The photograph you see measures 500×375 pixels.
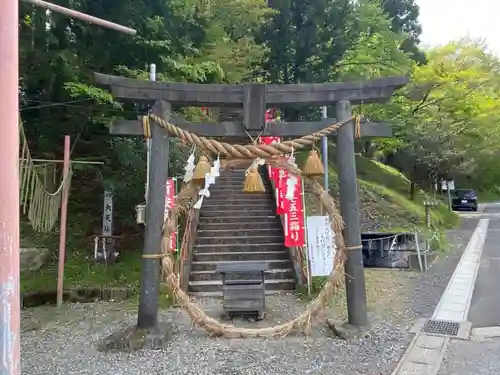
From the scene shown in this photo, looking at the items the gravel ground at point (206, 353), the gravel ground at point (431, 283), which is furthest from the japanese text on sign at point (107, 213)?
the gravel ground at point (431, 283)

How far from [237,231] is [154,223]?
15.3 feet

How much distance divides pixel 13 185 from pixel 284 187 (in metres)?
6.85

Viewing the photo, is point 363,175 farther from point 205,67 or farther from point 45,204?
point 45,204

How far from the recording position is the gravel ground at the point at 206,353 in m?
4.78

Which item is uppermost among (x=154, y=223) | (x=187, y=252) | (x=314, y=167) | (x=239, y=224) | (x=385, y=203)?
(x=314, y=167)

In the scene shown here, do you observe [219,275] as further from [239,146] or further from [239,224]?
[239,146]

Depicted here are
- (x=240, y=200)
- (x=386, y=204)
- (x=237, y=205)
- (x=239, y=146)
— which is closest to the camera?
(x=239, y=146)

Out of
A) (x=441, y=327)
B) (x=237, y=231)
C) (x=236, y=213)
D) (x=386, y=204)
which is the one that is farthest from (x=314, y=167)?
→ (x=386, y=204)

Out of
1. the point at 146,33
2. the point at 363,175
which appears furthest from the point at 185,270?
the point at 363,175

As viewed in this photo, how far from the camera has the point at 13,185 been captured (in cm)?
242

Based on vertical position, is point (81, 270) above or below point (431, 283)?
above

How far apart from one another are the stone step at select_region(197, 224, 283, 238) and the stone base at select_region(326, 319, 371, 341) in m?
4.42

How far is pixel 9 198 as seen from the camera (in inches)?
94.4

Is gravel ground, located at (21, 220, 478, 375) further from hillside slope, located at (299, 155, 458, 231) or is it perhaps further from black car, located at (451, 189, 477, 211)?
black car, located at (451, 189, 477, 211)
